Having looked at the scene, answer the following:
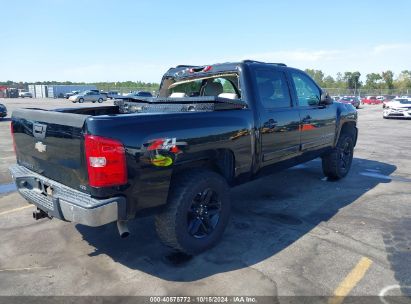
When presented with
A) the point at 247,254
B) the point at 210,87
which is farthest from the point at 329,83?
the point at 247,254

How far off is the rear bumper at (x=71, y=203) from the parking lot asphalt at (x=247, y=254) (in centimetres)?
65

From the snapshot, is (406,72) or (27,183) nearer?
(27,183)

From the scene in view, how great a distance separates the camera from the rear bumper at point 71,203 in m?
2.81

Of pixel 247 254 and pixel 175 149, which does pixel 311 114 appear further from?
pixel 175 149

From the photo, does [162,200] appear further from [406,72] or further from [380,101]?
[406,72]

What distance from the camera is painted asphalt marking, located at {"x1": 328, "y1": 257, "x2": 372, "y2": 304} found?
115 inches

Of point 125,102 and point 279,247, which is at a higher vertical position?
point 125,102

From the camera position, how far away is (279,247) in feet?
12.6

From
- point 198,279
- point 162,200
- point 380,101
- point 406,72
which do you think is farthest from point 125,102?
point 406,72

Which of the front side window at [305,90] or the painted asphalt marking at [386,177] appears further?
the painted asphalt marking at [386,177]

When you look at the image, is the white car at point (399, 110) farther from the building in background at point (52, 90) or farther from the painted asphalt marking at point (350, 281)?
the building in background at point (52, 90)

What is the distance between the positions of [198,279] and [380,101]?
197 ft

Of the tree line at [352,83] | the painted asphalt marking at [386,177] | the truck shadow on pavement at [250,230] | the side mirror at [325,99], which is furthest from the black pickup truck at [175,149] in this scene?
the tree line at [352,83]

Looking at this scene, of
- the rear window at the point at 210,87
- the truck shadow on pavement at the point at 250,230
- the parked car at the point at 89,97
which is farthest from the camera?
the parked car at the point at 89,97
